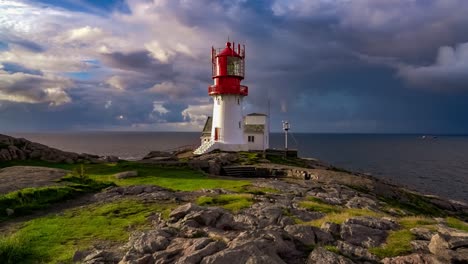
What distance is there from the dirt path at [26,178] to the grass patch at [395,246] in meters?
20.0

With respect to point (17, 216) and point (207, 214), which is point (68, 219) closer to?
point (17, 216)

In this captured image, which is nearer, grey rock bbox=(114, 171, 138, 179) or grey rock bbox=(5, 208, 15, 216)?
grey rock bbox=(5, 208, 15, 216)

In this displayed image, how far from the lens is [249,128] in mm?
58562

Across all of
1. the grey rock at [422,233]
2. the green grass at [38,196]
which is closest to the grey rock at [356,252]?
the grey rock at [422,233]

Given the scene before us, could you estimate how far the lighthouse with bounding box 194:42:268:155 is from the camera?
50.9 m

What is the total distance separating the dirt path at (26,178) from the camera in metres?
21.7

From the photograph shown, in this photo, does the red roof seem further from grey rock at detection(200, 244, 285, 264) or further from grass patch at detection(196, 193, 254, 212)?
grey rock at detection(200, 244, 285, 264)

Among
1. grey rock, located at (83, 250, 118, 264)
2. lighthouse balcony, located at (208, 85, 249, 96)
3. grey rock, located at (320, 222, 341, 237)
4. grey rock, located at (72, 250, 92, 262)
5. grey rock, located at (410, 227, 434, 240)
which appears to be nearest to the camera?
grey rock, located at (83, 250, 118, 264)

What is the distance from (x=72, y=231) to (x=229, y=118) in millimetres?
39083

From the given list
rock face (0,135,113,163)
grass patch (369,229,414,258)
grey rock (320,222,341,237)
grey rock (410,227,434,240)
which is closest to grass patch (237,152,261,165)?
rock face (0,135,113,163)

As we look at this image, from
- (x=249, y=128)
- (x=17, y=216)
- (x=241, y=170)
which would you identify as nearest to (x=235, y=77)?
(x=249, y=128)

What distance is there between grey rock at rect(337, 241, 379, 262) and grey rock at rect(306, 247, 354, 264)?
2.48 feet

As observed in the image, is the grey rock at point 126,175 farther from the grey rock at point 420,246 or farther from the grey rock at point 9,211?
the grey rock at point 420,246

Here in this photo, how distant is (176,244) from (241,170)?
31.3 metres
